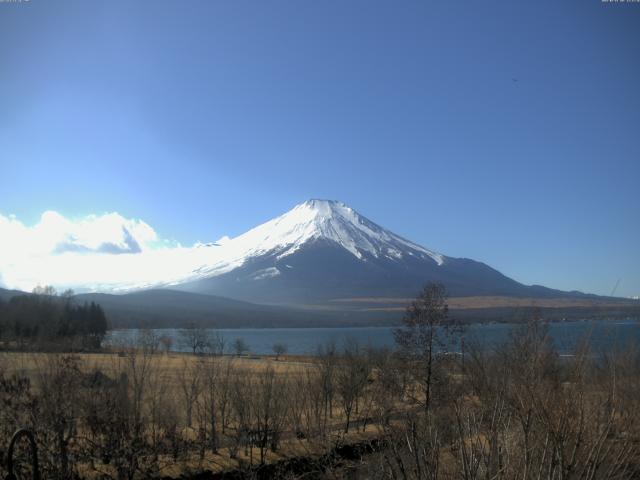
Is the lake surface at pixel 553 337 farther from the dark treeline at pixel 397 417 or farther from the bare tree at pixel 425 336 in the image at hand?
the bare tree at pixel 425 336

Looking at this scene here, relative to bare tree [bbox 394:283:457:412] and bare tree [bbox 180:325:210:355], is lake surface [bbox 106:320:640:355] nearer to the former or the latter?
bare tree [bbox 180:325:210:355]

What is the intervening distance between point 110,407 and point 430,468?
11997 millimetres

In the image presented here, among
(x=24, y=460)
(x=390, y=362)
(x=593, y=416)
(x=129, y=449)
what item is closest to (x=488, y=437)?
(x=593, y=416)

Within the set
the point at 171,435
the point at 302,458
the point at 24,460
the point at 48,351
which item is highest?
the point at 48,351

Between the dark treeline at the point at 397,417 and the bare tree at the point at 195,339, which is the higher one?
the dark treeline at the point at 397,417

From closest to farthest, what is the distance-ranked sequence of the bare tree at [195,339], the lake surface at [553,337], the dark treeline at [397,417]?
the dark treeline at [397,417] → the lake surface at [553,337] → the bare tree at [195,339]

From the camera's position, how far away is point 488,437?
5289 millimetres

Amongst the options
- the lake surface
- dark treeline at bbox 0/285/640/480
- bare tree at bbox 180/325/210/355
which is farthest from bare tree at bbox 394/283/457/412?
bare tree at bbox 180/325/210/355

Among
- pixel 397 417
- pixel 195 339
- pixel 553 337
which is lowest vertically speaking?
pixel 195 339

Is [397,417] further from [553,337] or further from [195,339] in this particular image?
[195,339]

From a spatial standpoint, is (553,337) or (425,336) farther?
(425,336)

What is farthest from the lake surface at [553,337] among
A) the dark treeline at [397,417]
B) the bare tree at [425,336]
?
the bare tree at [425,336]

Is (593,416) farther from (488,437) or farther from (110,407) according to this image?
(110,407)

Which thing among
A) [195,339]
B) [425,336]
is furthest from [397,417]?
[195,339]
